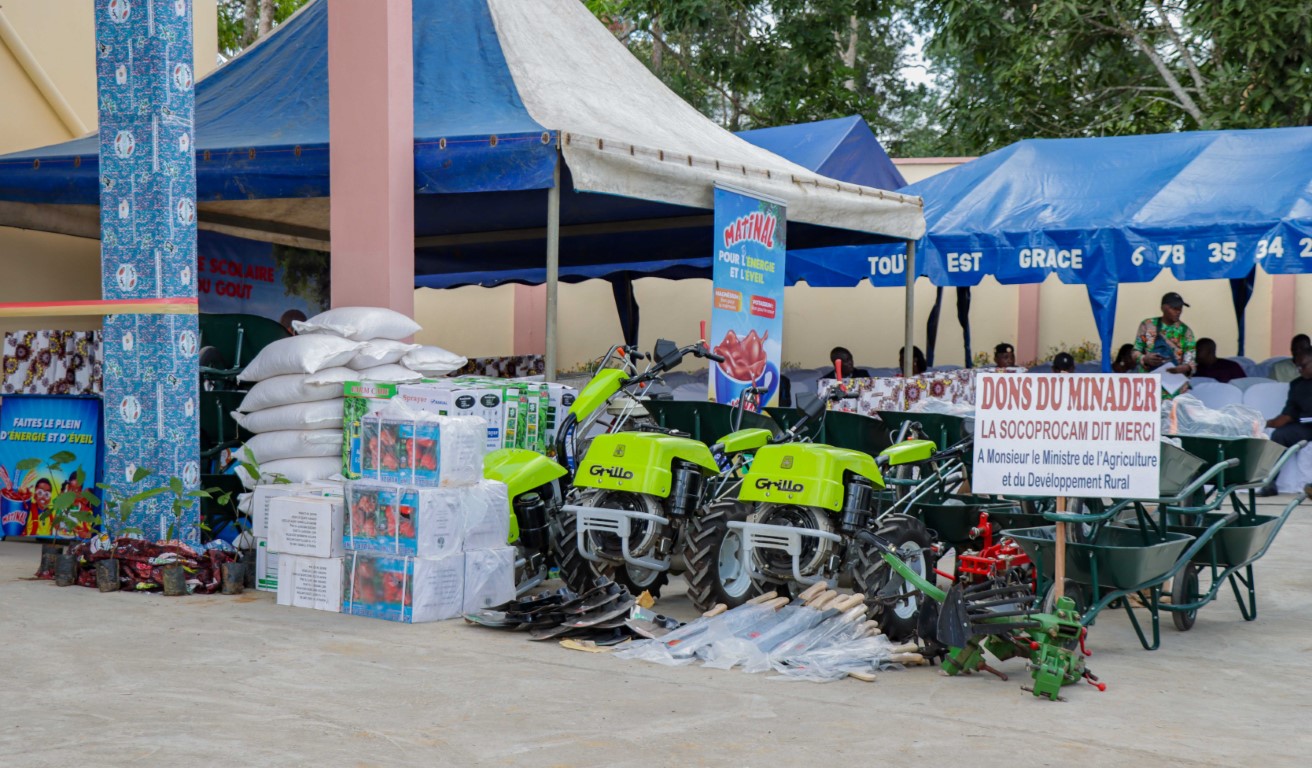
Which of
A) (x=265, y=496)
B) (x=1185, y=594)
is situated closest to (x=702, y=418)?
(x=265, y=496)

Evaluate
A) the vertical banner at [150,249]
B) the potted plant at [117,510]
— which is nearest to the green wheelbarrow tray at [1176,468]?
the potted plant at [117,510]

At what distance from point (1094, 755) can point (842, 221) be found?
743 centimetres

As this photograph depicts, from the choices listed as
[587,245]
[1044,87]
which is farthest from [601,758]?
[1044,87]

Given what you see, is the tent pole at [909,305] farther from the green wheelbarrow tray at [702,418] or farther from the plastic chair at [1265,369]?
the green wheelbarrow tray at [702,418]

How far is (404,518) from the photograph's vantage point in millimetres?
6719

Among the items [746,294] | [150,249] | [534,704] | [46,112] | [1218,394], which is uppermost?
[46,112]

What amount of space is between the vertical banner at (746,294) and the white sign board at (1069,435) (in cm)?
370

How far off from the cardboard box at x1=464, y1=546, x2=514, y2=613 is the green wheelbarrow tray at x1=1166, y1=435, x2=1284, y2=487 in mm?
3573

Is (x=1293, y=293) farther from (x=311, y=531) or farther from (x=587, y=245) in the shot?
(x=311, y=531)

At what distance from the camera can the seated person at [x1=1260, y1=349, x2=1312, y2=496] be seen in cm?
1257

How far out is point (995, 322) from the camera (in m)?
18.9

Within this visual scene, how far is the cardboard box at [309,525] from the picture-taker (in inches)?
275

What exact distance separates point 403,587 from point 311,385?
1.57 metres

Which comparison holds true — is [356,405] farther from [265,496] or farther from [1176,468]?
[1176,468]
